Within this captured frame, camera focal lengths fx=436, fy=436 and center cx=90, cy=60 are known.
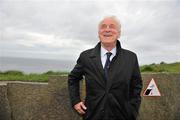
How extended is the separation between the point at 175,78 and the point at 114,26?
2.98 metres

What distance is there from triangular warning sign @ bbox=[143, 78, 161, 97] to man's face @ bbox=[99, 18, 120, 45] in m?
2.46

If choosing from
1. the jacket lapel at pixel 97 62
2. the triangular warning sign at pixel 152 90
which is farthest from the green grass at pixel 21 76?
the jacket lapel at pixel 97 62

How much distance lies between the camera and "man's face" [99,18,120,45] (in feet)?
15.7

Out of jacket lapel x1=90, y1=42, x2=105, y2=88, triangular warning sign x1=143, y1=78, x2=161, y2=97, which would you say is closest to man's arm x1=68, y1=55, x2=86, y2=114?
jacket lapel x1=90, y1=42, x2=105, y2=88

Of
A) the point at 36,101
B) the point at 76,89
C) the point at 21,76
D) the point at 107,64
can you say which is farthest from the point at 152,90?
the point at 21,76

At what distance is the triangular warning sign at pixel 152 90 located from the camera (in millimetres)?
7090

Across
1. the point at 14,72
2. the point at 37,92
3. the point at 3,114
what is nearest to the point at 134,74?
the point at 37,92

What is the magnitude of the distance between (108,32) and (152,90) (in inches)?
104

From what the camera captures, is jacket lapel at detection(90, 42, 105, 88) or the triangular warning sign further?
the triangular warning sign

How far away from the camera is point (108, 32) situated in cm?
477

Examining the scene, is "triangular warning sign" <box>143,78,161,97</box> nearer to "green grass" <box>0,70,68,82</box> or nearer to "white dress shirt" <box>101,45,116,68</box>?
"green grass" <box>0,70,68,82</box>

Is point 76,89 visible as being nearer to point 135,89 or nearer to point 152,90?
point 135,89

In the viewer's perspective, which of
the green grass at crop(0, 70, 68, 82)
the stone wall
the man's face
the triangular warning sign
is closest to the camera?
the man's face

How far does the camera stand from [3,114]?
668 centimetres
